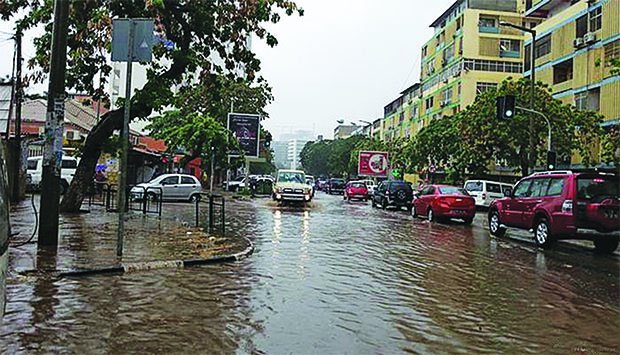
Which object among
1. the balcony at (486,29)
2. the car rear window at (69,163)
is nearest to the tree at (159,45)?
the car rear window at (69,163)

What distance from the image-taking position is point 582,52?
38281mm

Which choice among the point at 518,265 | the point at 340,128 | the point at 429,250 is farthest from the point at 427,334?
the point at 340,128

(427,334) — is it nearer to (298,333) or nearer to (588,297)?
(298,333)

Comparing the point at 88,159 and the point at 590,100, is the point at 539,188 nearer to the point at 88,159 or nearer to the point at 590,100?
the point at 88,159

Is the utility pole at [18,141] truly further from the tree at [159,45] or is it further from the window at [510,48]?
the window at [510,48]

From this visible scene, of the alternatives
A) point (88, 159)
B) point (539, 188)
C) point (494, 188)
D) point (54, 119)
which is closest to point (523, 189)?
point (539, 188)

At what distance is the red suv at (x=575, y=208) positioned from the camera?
44.2ft

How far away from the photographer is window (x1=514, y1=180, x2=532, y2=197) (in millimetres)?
16144

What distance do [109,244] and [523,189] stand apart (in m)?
10.8

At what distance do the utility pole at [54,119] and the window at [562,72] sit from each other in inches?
1533

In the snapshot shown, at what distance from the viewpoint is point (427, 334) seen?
6.04 meters

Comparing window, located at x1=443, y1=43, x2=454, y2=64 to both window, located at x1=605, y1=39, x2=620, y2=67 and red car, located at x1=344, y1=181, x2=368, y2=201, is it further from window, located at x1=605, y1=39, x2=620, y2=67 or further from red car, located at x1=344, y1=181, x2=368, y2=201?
window, located at x1=605, y1=39, x2=620, y2=67

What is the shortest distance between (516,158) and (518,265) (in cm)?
2195

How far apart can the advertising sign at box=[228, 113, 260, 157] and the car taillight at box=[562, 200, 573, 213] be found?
28.3 meters
